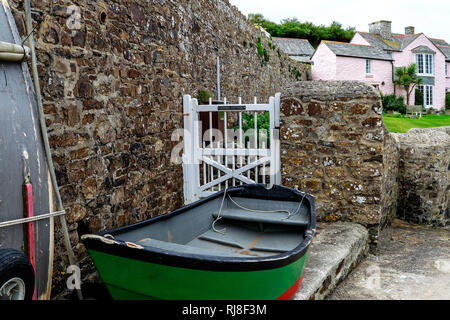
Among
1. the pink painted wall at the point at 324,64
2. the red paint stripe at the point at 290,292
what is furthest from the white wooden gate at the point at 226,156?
the pink painted wall at the point at 324,64

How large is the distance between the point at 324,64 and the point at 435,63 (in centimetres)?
1218

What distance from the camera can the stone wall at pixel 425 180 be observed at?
6.77 meters

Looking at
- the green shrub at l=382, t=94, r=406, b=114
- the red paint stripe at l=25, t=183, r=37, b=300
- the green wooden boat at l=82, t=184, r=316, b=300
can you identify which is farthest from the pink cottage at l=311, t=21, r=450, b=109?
the red paint stripe at l=25, t=183, r=37, b=300

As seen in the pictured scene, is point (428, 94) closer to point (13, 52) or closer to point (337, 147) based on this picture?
point (337, 147)

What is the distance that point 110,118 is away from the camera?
4.14 m

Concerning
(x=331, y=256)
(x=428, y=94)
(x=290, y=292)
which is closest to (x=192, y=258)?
(x=290, y=292)

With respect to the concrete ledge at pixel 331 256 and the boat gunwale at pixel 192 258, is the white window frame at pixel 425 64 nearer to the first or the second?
the concrete ledge at pixel 331 256

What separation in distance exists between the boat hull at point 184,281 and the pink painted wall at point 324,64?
1148 inches

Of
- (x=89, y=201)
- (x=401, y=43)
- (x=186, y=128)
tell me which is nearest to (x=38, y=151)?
(x=89, y=201)

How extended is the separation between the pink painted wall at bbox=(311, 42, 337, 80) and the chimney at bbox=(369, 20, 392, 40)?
777 cm

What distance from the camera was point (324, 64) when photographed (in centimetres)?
3111

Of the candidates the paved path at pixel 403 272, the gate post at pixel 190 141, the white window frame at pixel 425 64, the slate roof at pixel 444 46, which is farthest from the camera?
the slate roof at pixel 444 46

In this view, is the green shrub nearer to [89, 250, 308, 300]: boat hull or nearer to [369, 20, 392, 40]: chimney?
[369, 20, 392, 40]: chimney
